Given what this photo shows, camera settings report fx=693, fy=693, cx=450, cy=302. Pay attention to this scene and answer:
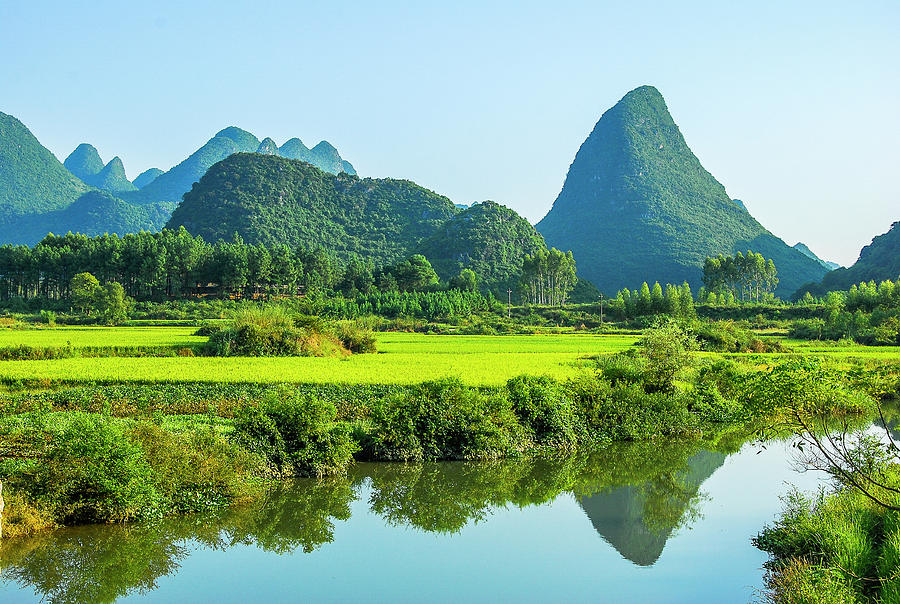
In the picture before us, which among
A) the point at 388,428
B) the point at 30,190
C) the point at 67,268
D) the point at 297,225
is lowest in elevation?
the point at 388,428

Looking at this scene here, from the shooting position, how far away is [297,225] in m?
123

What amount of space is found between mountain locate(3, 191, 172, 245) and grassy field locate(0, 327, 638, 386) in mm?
129029

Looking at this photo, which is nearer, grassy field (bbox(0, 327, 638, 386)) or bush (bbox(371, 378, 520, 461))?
bush (bbox(371, 378, 520, 461))

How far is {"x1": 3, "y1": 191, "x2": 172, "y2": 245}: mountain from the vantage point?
513 ft

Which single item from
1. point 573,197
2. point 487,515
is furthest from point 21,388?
point 573,197

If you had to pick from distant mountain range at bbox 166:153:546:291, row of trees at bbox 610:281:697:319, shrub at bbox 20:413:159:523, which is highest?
distant mountain range at bbox 166:153:546:291

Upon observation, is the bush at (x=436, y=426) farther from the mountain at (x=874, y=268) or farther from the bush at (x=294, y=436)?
the mountain at (x=874, y=268)

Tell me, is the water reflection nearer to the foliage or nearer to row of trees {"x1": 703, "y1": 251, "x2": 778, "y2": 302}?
the foliage

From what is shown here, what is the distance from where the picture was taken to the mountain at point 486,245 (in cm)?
11031

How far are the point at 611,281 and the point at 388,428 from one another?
120256 mm

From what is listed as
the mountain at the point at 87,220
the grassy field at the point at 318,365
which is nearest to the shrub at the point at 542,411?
the grassy field at the point at 318,365

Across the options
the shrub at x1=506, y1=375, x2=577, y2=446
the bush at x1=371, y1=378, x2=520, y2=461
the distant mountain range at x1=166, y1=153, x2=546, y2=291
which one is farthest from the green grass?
the distant mountain range at x1=166, y1=153, x2=546, y2=291

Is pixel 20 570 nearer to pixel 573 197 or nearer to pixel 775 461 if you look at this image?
pixel 775 461

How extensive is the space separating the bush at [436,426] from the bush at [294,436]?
1498mm
